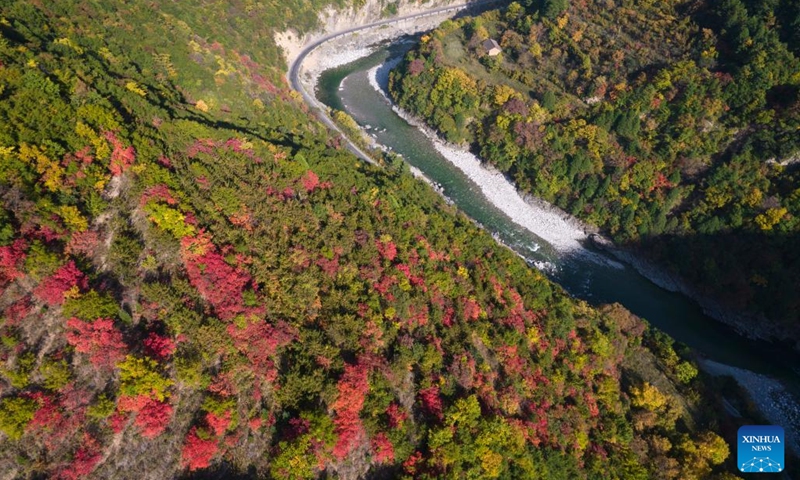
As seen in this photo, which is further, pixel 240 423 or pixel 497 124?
pixel 497 124

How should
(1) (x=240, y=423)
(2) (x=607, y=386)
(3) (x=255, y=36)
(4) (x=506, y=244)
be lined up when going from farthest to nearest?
(3) (x=255, y=36), (4) (x=506, y=244), (2) (x=607, y=386), (1) (x=240, y=423)

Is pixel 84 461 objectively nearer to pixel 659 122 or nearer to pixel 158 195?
pixel 158 195

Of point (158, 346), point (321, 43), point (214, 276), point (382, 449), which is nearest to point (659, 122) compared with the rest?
point (382, 449)

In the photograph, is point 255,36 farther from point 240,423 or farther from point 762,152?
point 762,152

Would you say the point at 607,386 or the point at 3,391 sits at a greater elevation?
the point at 3,391

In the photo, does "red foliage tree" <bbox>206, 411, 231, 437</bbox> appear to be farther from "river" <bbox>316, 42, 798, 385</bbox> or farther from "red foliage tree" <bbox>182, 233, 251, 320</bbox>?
"river" <bbox>316, 42, 798, 385</bbox>

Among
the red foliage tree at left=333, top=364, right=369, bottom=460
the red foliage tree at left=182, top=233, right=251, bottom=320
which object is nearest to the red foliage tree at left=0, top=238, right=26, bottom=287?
the red foliage tree at left=182, top=233, right=251, bottom=320

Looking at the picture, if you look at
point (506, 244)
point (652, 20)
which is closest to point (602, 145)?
point (506, 244)
